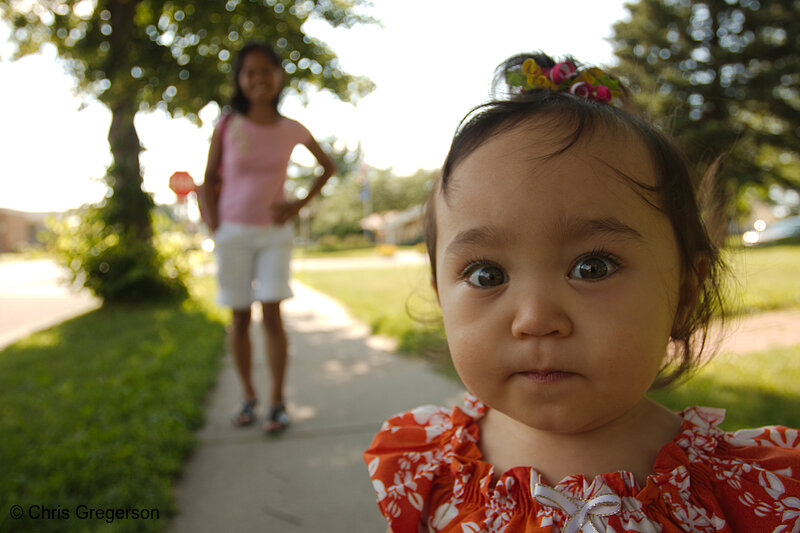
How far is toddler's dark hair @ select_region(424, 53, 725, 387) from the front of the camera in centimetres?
102

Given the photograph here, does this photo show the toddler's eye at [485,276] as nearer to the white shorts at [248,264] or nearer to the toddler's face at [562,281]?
the toddler's face at [562,281]

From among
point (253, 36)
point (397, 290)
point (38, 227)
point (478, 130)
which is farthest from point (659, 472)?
point (38, 227)

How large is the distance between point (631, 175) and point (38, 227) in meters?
64.3

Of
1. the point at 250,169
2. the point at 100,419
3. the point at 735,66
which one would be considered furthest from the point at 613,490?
the point at 735,66

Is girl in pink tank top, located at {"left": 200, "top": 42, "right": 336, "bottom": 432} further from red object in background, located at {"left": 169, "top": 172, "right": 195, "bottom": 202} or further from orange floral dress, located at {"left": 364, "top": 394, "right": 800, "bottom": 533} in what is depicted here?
red object in background, located at {"left": 169, "top": 172, "right": 195, "bottom": 202}

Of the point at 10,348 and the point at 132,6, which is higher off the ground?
the point at 132,6

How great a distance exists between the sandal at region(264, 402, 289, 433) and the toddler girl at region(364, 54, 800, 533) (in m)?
1.80

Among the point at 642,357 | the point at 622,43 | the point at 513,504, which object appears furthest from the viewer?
the point at 622,43

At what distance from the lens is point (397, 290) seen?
371 inches

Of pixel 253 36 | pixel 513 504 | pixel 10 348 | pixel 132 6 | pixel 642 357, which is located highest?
pixel 132 6

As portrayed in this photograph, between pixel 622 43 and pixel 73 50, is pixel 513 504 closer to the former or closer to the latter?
pixel 73 50

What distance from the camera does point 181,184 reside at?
12523 mm

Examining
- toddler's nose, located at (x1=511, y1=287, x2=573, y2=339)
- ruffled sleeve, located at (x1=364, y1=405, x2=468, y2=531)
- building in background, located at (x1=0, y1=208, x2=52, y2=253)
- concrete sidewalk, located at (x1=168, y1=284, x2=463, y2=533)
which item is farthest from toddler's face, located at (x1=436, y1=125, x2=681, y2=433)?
Answer: building in background, located at (x1=0, y1=208, x2=52, y2=253)

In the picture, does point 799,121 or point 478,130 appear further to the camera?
point 799,121
